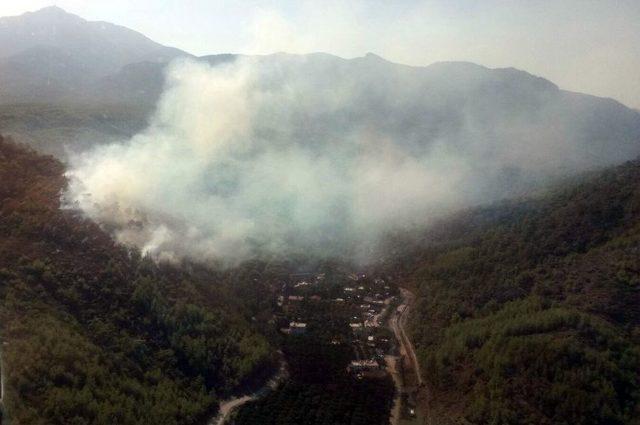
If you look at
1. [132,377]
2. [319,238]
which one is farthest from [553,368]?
[319,238]

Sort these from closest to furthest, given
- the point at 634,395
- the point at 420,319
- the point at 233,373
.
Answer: the point at 634,395
the point at 233,373
the point at 420,319

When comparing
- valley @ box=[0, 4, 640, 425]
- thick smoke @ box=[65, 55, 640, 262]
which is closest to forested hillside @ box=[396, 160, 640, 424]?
valley @ box=[0, 4, 640, 425]

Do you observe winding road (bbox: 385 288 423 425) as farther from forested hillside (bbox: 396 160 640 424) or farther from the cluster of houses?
forested hillside (bbox: 396 160 640 424)

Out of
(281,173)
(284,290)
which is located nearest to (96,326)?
(284,290)

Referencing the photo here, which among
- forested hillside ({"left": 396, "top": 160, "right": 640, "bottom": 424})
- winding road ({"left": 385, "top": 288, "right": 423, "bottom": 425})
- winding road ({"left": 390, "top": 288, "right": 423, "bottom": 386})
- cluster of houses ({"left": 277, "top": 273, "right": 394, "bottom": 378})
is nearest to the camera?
forested hillside ({"left": 396, "top": 160, "right": 640, "bottom": 424})

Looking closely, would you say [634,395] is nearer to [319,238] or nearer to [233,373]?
[233,373]

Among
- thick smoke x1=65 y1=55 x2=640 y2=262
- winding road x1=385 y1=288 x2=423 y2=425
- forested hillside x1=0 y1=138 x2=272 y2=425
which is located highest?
thick smoke x1=65 y1=55 x2=640 y2=262

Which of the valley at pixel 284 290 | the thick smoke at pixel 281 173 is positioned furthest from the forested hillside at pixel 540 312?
the thick smoke at pixel 281 173
